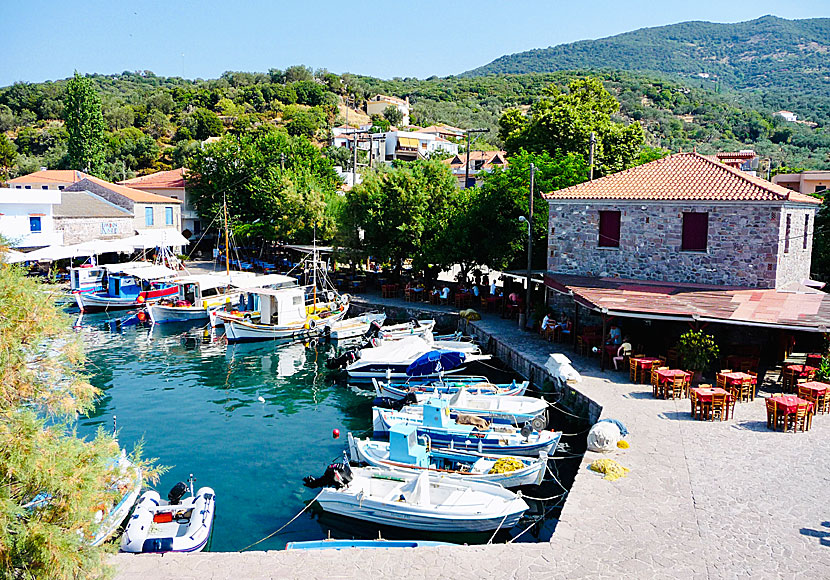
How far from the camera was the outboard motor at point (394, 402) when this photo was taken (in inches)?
821

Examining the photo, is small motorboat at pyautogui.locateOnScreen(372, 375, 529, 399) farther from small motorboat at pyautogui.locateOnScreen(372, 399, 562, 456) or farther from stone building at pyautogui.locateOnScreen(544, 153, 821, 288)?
stone building at pyautogui.locateOnScreen(544, 153, 821, 288)

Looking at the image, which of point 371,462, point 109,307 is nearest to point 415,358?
point 371,462

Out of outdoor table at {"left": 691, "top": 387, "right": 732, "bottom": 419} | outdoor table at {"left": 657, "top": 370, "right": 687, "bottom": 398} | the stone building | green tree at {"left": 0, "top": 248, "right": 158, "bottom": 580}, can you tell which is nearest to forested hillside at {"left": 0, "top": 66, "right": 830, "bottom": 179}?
the stone building

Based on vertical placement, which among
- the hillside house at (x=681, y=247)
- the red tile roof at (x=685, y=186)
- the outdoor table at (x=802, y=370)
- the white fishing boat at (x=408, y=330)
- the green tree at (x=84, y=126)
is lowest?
the white fishing boat at (x=408, y=330)

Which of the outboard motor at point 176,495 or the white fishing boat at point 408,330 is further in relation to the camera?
→ the white fishing boat at point 408,330

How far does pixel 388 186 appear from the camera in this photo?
3775 centimetres

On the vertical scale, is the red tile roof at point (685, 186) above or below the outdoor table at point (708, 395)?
above

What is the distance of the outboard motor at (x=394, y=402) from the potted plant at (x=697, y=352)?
8.32 meters

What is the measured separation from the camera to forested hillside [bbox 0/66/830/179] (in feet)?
290

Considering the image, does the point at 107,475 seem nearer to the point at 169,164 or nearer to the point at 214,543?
the point at 214,543

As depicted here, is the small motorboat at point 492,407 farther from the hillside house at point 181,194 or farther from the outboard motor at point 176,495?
the hillside house at point 181,194

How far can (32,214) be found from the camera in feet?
149

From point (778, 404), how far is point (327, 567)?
38.6ft

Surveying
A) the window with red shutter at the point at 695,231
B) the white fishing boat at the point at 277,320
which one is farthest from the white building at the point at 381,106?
the window with red shutter at the point at 695,231
